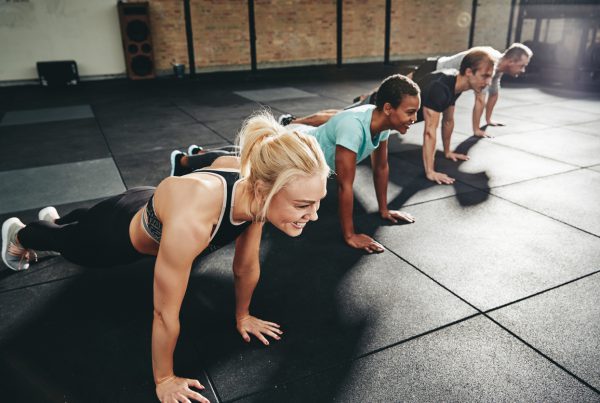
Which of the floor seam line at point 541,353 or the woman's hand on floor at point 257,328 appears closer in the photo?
the floor seam line at point 541,353

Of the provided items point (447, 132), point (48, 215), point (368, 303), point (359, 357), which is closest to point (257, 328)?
point (359, 357)

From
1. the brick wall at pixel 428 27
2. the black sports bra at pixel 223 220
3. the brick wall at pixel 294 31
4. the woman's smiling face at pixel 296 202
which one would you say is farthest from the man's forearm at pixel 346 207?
the brick wall at pixel 428 27

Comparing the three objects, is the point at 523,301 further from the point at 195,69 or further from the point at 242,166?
the point at 195,69

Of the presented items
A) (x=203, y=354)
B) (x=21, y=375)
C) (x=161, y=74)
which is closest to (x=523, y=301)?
(x=203, y=354)

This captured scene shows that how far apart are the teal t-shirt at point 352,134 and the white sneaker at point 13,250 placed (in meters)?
2.01

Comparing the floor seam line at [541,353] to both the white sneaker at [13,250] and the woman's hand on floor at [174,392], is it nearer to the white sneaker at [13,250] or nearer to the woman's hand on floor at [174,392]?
the woman's hand on floor at [174,392]

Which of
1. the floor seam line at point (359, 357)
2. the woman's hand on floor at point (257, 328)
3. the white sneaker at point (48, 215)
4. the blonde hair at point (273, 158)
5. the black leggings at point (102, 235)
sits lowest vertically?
the floor seam line at point (359, 357)

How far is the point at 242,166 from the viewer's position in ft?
5.41

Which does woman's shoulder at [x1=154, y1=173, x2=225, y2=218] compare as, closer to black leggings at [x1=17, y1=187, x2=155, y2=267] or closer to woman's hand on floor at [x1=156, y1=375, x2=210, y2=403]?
black leggings at [x1=17, y1=187, x2=155, y2=267]

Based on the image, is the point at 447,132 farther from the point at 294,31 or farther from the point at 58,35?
the point at 58,35

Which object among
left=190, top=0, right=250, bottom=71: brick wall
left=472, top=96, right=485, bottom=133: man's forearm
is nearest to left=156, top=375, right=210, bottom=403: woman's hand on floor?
left=472, top=96, right=485, bottom=133: man's forearm

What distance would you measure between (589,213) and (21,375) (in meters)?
3.79

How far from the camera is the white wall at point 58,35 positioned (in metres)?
10.1

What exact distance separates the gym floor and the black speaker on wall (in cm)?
700
